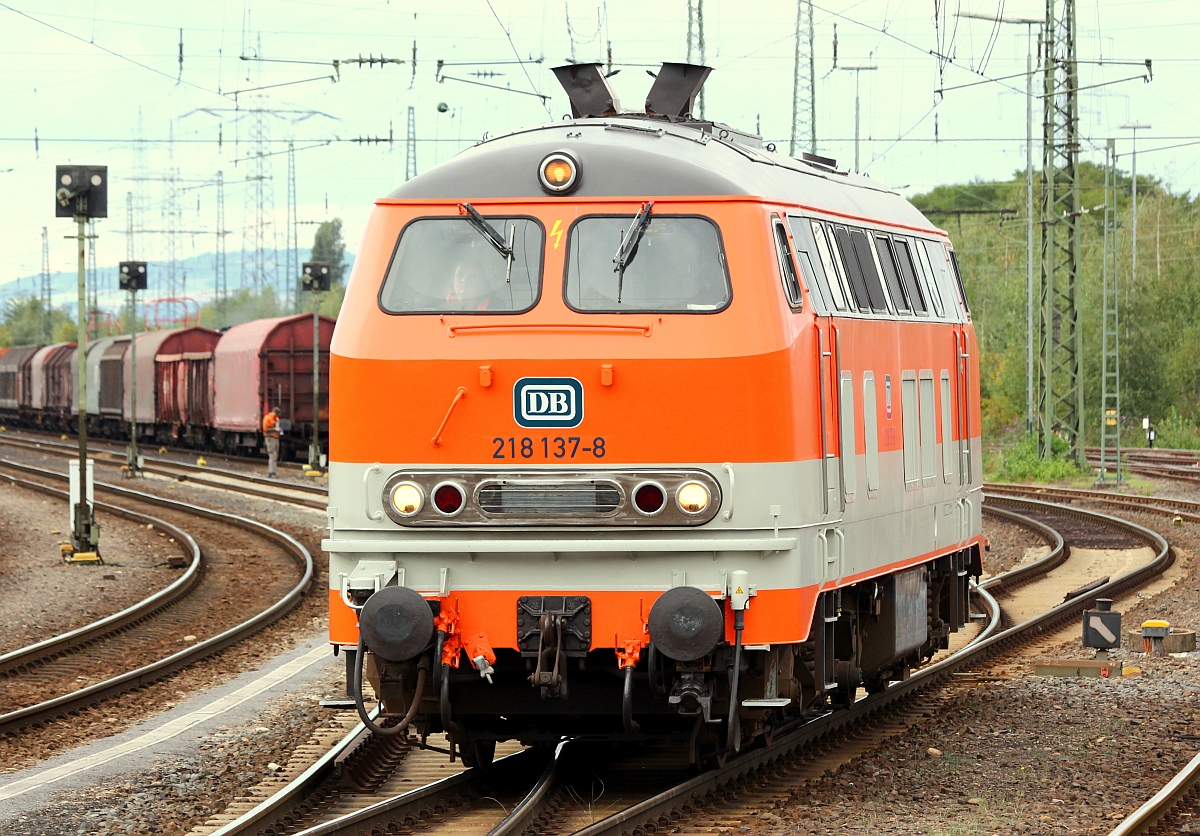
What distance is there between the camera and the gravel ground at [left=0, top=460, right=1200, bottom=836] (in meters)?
8.73

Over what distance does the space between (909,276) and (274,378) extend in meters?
32.0

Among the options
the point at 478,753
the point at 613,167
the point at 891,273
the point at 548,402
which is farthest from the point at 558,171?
the point at 478,753

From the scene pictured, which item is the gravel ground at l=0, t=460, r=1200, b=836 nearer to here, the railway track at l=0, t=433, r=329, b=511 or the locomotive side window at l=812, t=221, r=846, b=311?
the locomotive side window at l=812, t=221, r=846, b=311

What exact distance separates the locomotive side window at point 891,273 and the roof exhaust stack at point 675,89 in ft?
4.81

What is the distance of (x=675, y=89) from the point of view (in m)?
10.6

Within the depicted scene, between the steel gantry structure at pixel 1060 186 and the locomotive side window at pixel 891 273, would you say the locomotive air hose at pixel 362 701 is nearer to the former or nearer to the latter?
the locomotive side window at pixel 891 273

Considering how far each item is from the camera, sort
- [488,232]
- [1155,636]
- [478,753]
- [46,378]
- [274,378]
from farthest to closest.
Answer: [46,378] < [274,378] < [1155,636] < [478,753] < [488,232]

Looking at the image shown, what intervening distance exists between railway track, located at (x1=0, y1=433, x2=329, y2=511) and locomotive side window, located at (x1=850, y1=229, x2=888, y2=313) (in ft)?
70.8

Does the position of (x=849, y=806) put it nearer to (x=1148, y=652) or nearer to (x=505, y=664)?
(x=505, y=664)

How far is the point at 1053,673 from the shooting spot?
13.7m

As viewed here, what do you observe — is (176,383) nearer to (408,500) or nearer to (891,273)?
(891,273)

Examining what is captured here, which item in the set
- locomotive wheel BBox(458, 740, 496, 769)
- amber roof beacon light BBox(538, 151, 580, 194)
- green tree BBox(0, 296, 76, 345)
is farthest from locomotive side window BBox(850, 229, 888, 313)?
green tree BBox(0, 296, 76, 345)

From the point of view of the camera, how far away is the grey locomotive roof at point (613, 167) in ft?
Result: 28.8

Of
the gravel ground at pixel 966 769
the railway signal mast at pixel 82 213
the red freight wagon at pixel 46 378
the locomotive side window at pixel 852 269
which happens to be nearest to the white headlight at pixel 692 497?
the gravel ground at pixel 966 769
